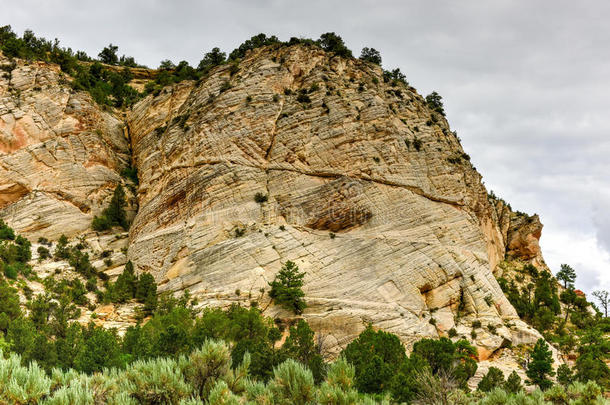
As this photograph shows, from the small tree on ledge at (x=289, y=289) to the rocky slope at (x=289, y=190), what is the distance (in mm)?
851

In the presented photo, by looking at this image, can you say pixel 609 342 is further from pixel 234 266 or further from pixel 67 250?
pixel 67 250

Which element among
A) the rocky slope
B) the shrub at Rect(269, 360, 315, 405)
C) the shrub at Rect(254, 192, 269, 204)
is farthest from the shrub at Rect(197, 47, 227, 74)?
the shrub at Rect(269, 360, 315, 405)

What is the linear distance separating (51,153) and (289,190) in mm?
24518

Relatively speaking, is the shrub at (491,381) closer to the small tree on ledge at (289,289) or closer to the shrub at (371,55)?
the small tree on ledge at (289,289)

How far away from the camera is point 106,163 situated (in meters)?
51.1

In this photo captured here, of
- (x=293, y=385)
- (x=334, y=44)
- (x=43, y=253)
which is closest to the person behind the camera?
(x=293, y=385)

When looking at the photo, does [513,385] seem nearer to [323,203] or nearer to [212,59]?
[323,203]

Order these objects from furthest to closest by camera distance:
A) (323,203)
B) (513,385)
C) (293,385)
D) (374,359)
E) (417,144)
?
1. (417,144)
2. (323,203)
3. (513,385)
4. (374,359)
5. (293,385)

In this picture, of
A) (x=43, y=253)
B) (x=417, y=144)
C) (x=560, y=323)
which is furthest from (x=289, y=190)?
(x=560, y=323)

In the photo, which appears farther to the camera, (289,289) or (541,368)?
(289,289)

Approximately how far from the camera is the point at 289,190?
43.2m

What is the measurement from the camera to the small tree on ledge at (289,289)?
3531 cm

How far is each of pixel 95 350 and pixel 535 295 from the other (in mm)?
40685

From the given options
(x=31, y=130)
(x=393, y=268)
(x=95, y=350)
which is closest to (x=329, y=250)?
(x=393, y=268)
